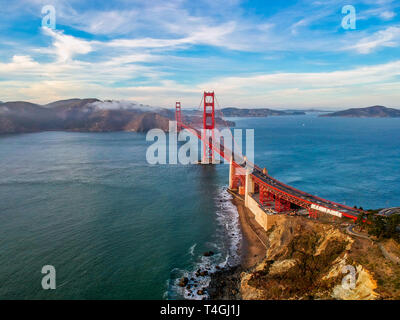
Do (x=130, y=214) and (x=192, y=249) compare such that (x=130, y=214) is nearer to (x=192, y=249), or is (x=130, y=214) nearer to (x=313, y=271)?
(x=192, y=249)

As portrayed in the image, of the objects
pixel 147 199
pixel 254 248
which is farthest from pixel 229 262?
pixel 147 199

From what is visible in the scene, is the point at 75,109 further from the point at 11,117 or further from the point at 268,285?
the point at 268,285

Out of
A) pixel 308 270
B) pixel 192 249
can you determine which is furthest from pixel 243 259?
pixel 308 270

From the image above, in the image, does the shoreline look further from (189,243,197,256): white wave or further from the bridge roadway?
the bridge roadway

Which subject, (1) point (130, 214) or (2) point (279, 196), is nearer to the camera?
(2) point (279, 196)
